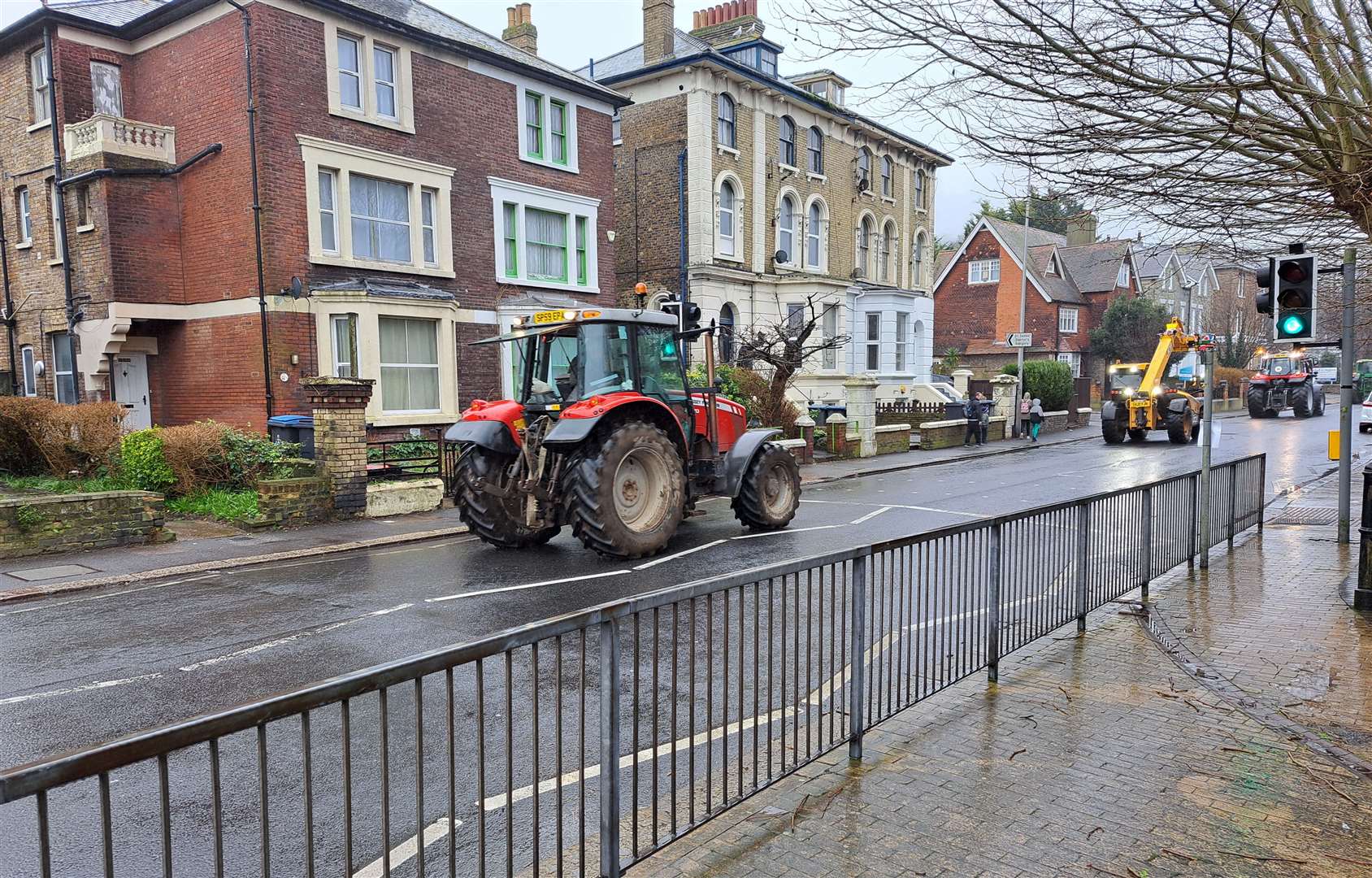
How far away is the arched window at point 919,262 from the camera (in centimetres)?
4034

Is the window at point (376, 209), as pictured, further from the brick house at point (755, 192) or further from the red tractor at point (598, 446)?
the red tractor at point (598, 446)

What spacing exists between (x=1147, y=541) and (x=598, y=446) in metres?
5.61

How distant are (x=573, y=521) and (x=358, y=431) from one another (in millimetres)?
5035

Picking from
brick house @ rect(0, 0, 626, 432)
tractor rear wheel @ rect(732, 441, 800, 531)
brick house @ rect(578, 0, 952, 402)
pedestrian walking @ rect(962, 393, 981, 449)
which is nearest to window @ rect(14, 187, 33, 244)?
brick house @ rect(0, 0, 626, 432)

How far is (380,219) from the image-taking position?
1923 cm

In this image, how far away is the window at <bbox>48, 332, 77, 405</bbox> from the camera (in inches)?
788

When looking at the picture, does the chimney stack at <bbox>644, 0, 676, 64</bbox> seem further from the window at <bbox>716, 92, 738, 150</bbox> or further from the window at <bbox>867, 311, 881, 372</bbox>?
the window at <bbox>867, 311, 881, 372</bbox>

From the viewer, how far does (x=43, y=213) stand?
1986cm

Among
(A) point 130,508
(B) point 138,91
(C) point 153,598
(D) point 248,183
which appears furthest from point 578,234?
(C) point 153,598

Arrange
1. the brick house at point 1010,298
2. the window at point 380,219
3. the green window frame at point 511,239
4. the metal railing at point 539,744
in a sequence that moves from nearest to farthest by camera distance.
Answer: the metal railing at point 539,744, the window at point 380,219, the green window frame at point 511,239, the brick house at point 1010,298

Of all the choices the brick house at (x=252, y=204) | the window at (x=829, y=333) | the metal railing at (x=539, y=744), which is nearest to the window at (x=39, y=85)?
the brick house at (x=252, y=204)

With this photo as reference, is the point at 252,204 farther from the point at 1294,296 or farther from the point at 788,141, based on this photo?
the point at 788,141

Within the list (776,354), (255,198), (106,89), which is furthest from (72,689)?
(776,354)

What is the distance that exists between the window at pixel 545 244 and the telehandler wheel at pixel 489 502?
12814 millimetres
